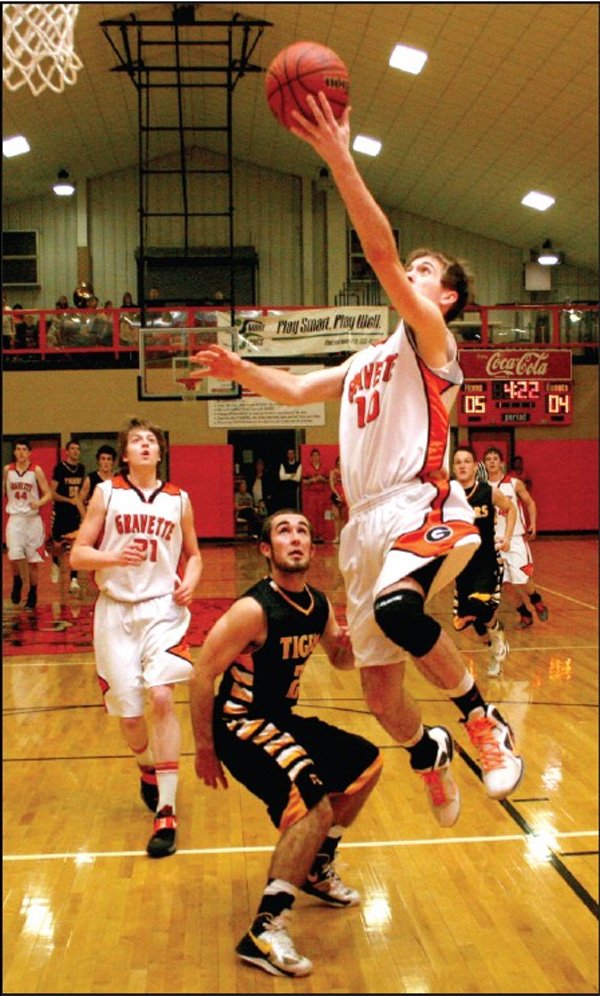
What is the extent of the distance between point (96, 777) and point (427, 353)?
3.36 metres

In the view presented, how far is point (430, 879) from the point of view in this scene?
4.01m

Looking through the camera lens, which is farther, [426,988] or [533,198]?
[533,198]

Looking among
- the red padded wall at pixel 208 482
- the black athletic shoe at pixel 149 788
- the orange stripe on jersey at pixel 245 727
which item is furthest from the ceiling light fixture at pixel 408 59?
the orange stripe on jersey at pixel 245 727

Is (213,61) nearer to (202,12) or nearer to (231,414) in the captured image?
(202,12)

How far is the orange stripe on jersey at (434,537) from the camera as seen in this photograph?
9.75ft

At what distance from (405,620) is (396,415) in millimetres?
626

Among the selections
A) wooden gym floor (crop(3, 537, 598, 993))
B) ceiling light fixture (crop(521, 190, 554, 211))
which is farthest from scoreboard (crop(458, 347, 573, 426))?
wooden gym floor (crop(3, 537, 598, 993))

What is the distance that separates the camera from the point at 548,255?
1983 centimetres

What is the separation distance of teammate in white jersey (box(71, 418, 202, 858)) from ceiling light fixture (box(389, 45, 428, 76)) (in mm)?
9466

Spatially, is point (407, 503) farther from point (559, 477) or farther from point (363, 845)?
point (559, 477)

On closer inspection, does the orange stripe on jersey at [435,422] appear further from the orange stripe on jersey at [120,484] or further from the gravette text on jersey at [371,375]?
the orange stripe on jersey at [120,484]

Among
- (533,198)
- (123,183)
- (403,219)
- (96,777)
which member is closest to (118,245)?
(123,183)

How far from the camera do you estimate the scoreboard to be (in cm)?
1558

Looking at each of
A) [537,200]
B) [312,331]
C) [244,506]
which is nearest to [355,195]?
[312,331]
